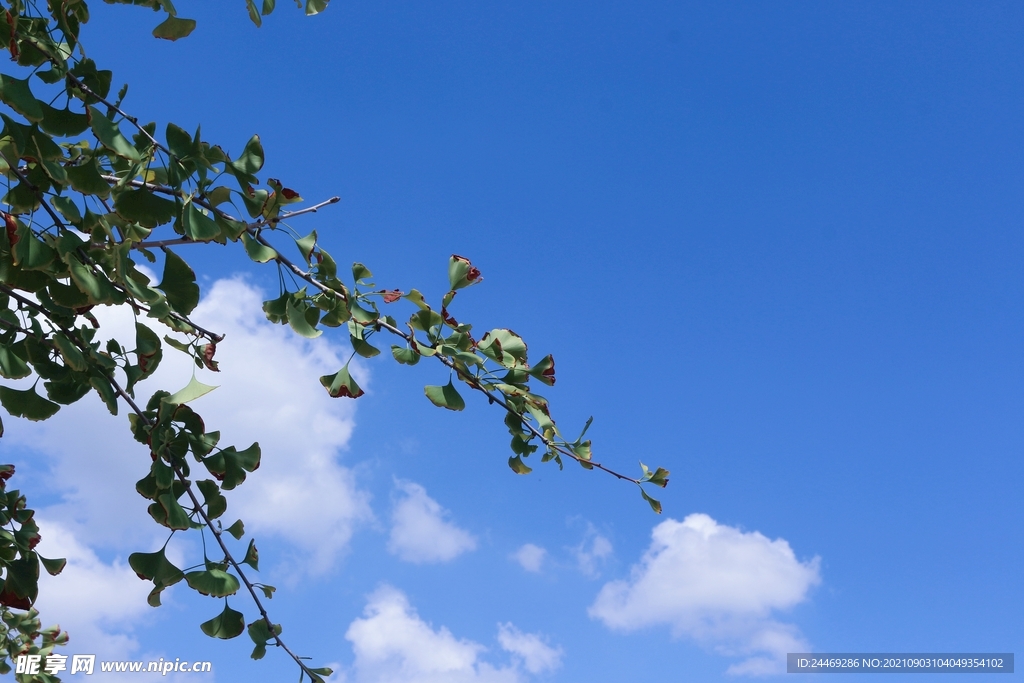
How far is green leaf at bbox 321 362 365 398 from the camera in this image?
1.99 metres

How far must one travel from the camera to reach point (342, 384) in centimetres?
200

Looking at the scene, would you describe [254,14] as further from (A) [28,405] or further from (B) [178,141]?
(A) [28,405]

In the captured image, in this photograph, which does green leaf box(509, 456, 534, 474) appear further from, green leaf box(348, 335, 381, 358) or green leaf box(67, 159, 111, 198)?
green leaf box(67, 159, 111, 198)

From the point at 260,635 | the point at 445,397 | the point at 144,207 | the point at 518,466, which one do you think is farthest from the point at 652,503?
the point at 144,207

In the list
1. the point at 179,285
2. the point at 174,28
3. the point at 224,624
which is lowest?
the point at 224,624

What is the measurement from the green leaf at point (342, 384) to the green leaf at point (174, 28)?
87 cm

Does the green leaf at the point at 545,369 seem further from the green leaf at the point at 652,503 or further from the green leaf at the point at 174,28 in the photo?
the green leaf at the point at 174,28

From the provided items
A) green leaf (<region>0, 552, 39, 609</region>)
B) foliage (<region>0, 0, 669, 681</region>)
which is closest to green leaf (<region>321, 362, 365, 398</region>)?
foliage (<region>0, 0, 669, 681</region>)

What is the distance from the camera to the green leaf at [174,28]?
73.1 inches

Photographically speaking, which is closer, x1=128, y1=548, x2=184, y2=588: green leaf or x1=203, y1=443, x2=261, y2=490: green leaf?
x1=128, y1=548, x2=184, y2=588: green leaf

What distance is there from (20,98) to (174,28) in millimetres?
442

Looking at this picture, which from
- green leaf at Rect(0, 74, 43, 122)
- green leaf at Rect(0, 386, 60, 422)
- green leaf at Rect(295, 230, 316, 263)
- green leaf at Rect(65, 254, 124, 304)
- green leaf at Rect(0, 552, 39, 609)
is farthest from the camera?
green leaf at Rect(0, 552, 39, 609)

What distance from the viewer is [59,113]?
1.69 m

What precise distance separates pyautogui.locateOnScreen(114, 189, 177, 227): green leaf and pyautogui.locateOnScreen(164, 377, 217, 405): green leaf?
0.41 meters
